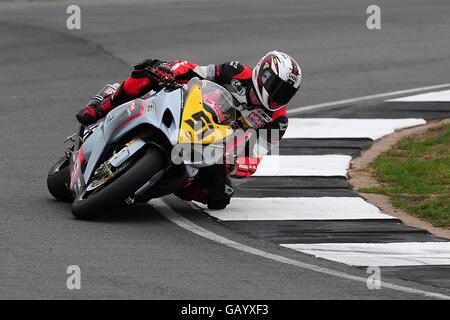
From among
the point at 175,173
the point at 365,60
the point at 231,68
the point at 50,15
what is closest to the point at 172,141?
the point at 175,173

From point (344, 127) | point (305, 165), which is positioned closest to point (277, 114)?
point (305, 165)

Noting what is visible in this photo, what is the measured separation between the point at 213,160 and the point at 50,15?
12.2 m

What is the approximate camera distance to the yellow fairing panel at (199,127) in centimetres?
1038

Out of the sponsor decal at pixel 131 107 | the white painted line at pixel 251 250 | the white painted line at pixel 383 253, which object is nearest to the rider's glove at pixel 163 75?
the sponsor decal at pixel 131 107

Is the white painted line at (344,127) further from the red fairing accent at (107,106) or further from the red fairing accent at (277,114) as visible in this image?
the red fairing accent at (107,106)

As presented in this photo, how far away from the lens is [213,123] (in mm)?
10516

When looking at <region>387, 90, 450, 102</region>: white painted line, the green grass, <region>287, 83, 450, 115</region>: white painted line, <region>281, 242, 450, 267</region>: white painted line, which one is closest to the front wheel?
<region>281, 242, 450, 267</region>: white painted line

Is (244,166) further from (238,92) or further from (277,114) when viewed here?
(238,92)

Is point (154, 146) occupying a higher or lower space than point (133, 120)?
lower

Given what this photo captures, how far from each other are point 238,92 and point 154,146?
1.00m

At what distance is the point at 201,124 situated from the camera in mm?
10453

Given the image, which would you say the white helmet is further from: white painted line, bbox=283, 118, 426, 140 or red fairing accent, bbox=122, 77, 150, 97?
white painted line, bbox=283, 118, 426, 140

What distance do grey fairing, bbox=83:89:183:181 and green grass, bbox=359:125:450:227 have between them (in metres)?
2.42
